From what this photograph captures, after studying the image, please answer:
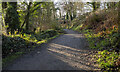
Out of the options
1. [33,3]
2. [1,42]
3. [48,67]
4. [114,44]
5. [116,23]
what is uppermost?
[33,3]

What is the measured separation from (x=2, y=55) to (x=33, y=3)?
1279 centimetres

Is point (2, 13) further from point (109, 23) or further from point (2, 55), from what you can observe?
point (109, 23)

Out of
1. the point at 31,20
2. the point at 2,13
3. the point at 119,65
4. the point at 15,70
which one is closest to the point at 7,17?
the point at 2,13

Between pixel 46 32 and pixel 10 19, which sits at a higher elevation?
pixel 10 19

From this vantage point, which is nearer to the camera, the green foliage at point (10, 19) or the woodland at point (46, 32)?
the woodland at point (46, 32)

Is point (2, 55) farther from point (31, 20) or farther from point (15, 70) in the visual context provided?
point (31, 20)

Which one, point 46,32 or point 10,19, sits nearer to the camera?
point 10,19

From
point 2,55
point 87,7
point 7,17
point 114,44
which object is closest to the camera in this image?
point 2,55

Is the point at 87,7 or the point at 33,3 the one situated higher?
the point at 87,7

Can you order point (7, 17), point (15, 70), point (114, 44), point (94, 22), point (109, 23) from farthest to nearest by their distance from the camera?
point (94, 22), point (7, 17), point (109, 23), point (114, 44), point (15, 70)

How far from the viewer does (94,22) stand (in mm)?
13633

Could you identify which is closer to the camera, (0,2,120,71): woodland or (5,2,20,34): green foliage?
(0,2,120,71): woodland

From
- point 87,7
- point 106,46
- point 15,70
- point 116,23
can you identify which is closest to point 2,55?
point 15,70

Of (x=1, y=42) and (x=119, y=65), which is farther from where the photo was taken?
(x=1, y=42)
